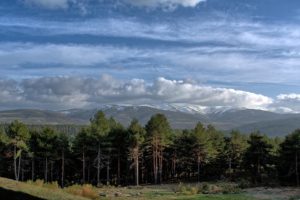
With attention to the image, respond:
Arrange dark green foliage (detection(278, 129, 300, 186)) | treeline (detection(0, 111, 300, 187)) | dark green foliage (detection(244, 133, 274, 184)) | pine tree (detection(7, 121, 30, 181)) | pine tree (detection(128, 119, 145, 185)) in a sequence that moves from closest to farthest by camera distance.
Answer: dark green foliage (detection(278, 129, 300, 186)) < pine tree (detection(128, 119, 145, 185)) < dark green foliage (detection(244, 133, 274, 184)) < treeline (detection(0, 111, 300, 187)) < pine tree (detection(7, 121, 30, 181))

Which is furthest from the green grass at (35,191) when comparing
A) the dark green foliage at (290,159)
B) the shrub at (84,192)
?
the dark green foliage at (290,159)

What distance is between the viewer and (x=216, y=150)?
318ft

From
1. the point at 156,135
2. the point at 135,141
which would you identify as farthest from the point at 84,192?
the point at 156,135

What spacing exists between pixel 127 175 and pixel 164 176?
10055mm

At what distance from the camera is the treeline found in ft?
281

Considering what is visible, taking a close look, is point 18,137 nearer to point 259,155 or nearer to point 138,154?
point 138,154

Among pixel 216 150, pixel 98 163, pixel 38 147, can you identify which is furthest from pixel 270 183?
pixel 38 147

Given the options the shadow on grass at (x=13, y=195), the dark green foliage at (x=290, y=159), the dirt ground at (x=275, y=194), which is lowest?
the dirt ground at (x=275, y=194)

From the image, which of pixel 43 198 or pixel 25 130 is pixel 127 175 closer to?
pixel 25 130

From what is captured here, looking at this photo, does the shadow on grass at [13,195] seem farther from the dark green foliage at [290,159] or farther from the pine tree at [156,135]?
the pine tree at [156,135]

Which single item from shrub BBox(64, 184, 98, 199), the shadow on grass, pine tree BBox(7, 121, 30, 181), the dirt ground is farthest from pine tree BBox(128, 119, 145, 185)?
the shadow on grass

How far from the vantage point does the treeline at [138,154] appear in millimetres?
85500

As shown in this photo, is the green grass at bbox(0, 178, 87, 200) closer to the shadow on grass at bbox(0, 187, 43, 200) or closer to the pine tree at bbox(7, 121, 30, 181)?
the shadow on grass at bbox(0, 187, 43, 200)

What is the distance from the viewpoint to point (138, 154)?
86.5m
